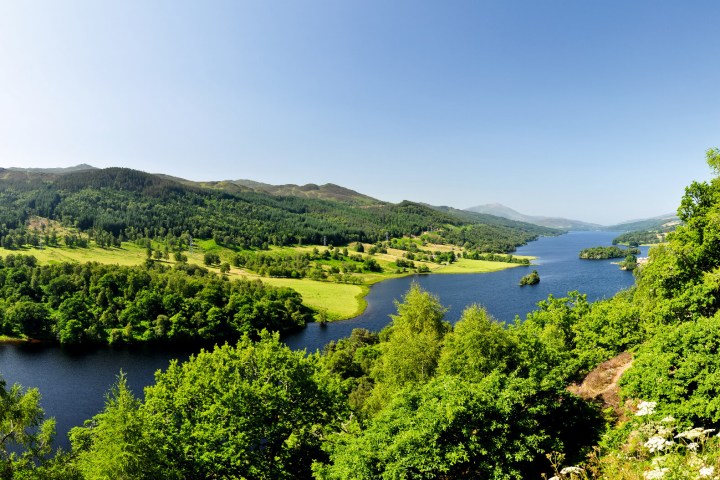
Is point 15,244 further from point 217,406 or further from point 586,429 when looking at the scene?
point 586,429

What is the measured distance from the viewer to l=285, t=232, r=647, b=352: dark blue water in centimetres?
10675

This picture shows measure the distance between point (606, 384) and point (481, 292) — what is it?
129 metres

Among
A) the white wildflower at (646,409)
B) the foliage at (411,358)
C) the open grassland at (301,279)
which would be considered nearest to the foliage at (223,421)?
the foliage at (411,358)

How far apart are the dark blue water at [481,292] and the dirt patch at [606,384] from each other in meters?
68.5

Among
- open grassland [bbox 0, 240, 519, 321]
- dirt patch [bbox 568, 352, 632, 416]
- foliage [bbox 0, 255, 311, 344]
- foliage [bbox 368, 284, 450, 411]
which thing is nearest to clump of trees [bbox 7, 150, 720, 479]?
foliage [bbox 368, 284, 450, 411]

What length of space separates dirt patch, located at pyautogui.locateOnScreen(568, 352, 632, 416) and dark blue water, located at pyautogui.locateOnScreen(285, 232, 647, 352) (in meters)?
68.5

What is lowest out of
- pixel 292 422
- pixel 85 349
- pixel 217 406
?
pixel 85 349

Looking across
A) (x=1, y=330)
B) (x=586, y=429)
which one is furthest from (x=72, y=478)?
(x=1, y=330)

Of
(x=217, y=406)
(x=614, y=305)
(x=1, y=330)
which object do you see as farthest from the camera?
(x=1, y=330)

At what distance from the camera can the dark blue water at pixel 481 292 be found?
107 m

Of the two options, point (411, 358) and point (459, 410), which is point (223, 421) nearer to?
point (459, 410)

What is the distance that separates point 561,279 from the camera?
171 meters

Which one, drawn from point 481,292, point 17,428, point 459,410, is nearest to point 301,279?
point 481,292

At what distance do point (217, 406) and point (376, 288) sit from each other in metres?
142
